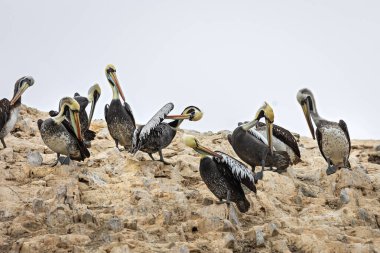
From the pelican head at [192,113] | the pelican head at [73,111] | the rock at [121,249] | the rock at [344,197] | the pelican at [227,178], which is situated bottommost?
the rock at [121,249]

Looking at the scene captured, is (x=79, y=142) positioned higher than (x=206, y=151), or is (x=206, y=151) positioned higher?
(x=79, y=142)

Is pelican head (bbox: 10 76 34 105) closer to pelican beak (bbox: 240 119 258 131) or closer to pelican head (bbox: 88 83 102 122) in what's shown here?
pelican head (bbox: 88 83 102 122)

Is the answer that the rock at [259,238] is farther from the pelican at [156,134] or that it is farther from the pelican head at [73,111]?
the pelican head at [73,111]

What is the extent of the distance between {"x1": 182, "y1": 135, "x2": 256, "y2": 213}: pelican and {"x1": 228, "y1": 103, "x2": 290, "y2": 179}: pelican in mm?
1746

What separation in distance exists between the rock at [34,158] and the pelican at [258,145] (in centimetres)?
352

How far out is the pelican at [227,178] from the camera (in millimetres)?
10938

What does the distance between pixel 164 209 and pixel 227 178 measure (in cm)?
118

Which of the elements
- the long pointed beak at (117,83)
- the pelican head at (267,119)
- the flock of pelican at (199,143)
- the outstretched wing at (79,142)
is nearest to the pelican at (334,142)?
the flock of pelican at (199,143)

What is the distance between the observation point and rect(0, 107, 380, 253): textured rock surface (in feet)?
30.8

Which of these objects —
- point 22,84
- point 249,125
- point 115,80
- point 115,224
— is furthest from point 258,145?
point 22,84

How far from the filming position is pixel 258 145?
12953mm

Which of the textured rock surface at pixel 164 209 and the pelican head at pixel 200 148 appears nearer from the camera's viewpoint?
the textured rock surface at pixel 164 209

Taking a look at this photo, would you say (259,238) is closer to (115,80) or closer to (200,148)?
(200,148)

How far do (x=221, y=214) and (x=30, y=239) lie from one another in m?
2.87
